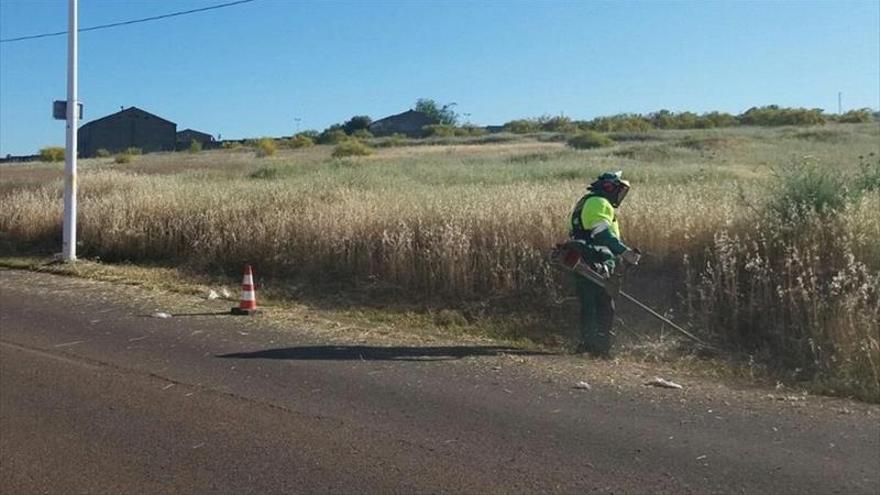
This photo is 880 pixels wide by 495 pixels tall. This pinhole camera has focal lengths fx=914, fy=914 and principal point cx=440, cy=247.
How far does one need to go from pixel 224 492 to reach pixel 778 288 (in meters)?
5.62

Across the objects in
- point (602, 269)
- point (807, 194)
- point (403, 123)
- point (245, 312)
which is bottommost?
point (245, 312)

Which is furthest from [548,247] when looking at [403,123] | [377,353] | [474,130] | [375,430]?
[403,123]

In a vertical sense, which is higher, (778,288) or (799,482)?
(778,288)

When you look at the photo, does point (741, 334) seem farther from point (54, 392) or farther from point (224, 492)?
point (54, 392)

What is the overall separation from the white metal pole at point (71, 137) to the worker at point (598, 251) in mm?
10162

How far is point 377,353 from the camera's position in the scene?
27.3ft

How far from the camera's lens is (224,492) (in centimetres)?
486

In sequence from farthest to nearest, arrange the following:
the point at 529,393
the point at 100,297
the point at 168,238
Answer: the point at 168,238 → the point at 100,297 → the point at 529,393

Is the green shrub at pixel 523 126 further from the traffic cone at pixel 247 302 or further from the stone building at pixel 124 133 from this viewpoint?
the traffic cone at pixel 247 302

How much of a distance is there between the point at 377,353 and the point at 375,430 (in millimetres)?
2452

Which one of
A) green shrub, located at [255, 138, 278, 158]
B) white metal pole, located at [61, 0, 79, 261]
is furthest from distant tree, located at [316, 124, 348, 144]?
white metal pole, located at [61, 0, 79, 261]

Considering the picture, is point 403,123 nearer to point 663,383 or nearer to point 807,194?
point 807,194

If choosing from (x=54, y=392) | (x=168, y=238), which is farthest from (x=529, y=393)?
(x=168, y=238)

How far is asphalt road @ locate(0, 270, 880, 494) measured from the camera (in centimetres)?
498
